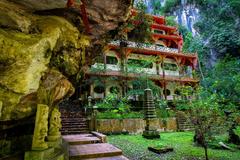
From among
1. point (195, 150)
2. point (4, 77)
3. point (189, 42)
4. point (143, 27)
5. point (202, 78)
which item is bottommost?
point (195, 150)

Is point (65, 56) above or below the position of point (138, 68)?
below

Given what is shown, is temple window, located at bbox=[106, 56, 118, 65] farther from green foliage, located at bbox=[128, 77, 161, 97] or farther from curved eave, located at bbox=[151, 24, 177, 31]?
curved eave, located at bbox=[151, 24, 177, 31]

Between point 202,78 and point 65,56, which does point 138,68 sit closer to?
point 202,78

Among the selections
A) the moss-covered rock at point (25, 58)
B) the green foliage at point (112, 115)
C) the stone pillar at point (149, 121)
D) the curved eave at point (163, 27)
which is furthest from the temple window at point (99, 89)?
the moss-covered rock at point (25, 58)

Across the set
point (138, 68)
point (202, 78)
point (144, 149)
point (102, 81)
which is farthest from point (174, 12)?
point (144, 149)

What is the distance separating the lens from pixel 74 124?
13680mm

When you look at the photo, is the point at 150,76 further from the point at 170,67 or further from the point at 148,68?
the point at 170,67

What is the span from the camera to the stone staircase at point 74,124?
12.8 metres

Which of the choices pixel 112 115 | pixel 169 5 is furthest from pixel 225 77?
pixel 169 5

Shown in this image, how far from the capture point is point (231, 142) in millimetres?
11375

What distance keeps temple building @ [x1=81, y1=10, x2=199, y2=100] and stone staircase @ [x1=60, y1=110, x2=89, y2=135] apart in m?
6.68

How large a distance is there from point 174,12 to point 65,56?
4059 centimetres

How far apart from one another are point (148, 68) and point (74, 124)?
53.7ft

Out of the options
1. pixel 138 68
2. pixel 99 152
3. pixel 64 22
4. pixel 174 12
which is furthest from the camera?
pixel 174 12
